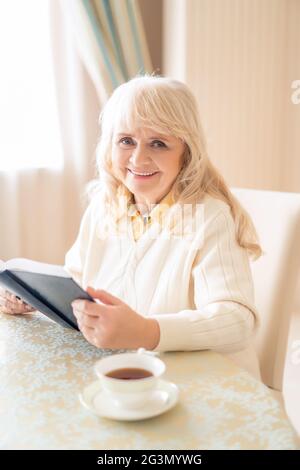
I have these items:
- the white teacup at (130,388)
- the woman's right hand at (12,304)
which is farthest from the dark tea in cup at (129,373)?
the woman's right hand at (12,304)

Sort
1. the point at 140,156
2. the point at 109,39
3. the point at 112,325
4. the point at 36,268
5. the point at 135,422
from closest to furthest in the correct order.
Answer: the point at 135,422
the point at 112,325
the point at 36,268
the point at 140,156
the point at 109,39

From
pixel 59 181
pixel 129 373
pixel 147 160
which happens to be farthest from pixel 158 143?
pixel 59 181

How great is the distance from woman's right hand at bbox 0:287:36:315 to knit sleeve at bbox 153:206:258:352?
0.37m

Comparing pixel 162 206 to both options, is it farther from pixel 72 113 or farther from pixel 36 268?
pixel 72 113

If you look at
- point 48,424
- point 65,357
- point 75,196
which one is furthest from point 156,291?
point 75,196

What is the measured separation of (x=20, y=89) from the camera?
251cm

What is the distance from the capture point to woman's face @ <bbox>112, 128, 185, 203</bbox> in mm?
1387

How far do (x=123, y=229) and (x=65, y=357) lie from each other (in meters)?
0.52

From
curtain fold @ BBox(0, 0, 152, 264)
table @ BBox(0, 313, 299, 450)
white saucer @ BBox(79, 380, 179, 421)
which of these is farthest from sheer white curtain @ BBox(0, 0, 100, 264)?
white saucer @ BBox(79, 380, 179, 421)

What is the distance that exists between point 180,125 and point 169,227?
0.25 m

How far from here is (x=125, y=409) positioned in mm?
795

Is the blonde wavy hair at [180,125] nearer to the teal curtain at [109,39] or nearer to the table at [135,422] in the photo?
the table at [135,422]

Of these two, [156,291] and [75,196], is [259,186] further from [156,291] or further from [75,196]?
[156,291]

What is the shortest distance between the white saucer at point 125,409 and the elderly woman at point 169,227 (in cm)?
25
